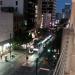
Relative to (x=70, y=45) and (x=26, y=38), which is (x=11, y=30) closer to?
(x=26, y=38)

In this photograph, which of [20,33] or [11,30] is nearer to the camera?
[11,30]

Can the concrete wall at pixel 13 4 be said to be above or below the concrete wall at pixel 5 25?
above

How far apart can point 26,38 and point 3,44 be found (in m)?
4.08

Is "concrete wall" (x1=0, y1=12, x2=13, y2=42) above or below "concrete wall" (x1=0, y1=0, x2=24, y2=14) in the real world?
below

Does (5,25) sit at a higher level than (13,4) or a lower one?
lower

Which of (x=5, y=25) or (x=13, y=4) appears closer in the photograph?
(x=5, y=25)

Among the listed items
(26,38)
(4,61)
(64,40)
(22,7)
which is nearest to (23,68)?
(4,61)

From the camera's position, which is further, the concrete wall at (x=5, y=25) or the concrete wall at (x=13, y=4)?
the concrete wall at (x=13, y=4)

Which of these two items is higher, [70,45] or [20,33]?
[70,45]

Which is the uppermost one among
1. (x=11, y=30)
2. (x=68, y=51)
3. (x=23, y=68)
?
(x=68, y=51)

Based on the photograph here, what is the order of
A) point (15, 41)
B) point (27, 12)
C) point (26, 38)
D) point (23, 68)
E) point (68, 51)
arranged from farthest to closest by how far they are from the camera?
point (27, 12) < point (26, 38) < point (15, 41) < point (23, 68) < point (68, 51)

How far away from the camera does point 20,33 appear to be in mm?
19594

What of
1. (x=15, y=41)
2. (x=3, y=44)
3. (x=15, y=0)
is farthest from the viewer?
(x=15, y=0)

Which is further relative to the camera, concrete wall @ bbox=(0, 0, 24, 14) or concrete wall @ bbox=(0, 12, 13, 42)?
concrete wall @ bbox=(0, 0, 24, 14)
